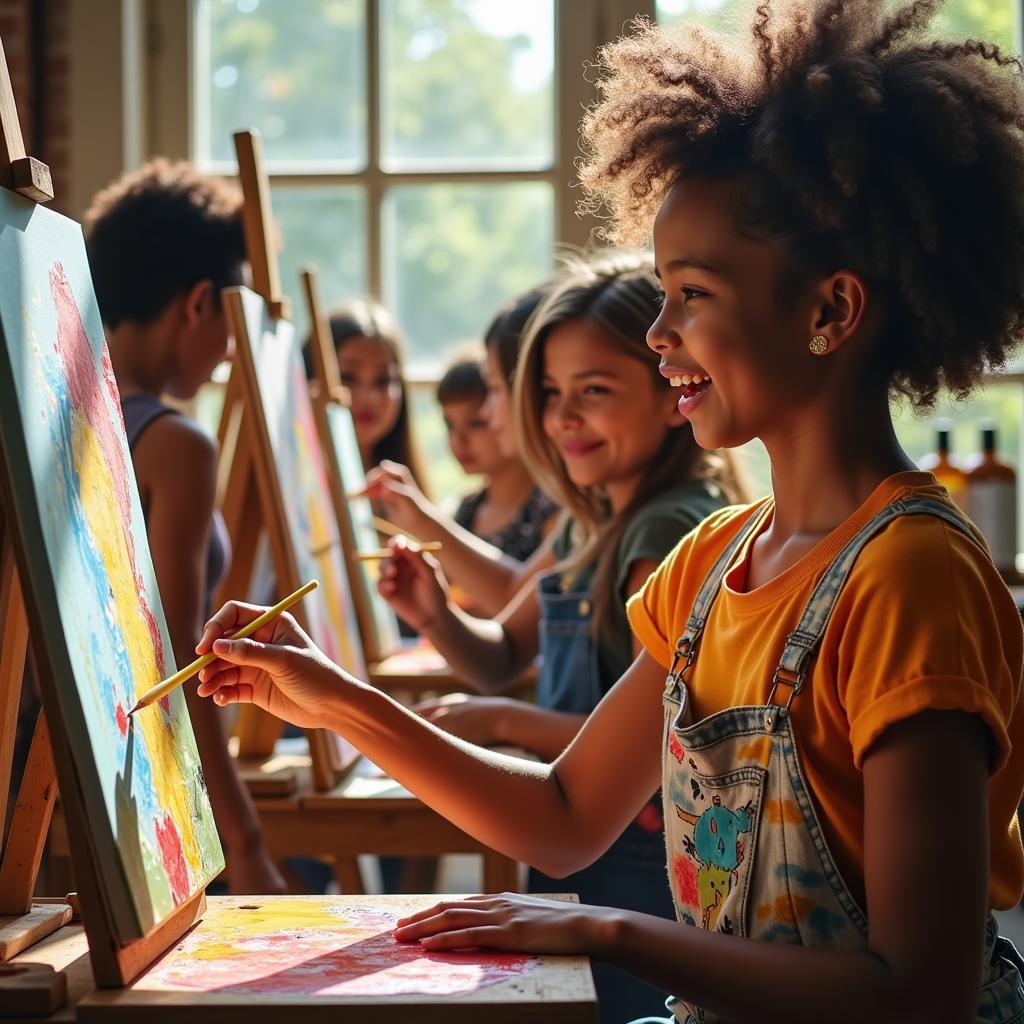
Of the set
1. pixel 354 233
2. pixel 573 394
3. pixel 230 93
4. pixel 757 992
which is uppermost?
pixel 230 93

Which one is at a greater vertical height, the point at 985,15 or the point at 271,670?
the point at 985,15

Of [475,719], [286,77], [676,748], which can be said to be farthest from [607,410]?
[286,77]

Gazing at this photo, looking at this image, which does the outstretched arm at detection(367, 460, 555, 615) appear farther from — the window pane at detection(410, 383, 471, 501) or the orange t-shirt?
the orange t-shirt

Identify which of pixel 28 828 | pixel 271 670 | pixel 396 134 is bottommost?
pixel 28 828

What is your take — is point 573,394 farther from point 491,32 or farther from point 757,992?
point 491,32

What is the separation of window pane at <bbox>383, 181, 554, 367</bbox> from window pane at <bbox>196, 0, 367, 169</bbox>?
234 millimetres

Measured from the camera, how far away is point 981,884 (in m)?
0.86

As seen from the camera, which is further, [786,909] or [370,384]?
[370,384]

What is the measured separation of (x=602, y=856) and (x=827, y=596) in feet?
2.77

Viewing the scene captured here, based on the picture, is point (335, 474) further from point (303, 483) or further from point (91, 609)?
point (91, 609)

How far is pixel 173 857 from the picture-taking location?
973 millimetres

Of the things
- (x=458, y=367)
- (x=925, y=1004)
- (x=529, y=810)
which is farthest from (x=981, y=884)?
(x=458, y=367)

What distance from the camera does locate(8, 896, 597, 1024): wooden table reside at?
0.83m

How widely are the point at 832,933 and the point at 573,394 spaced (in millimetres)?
1106
